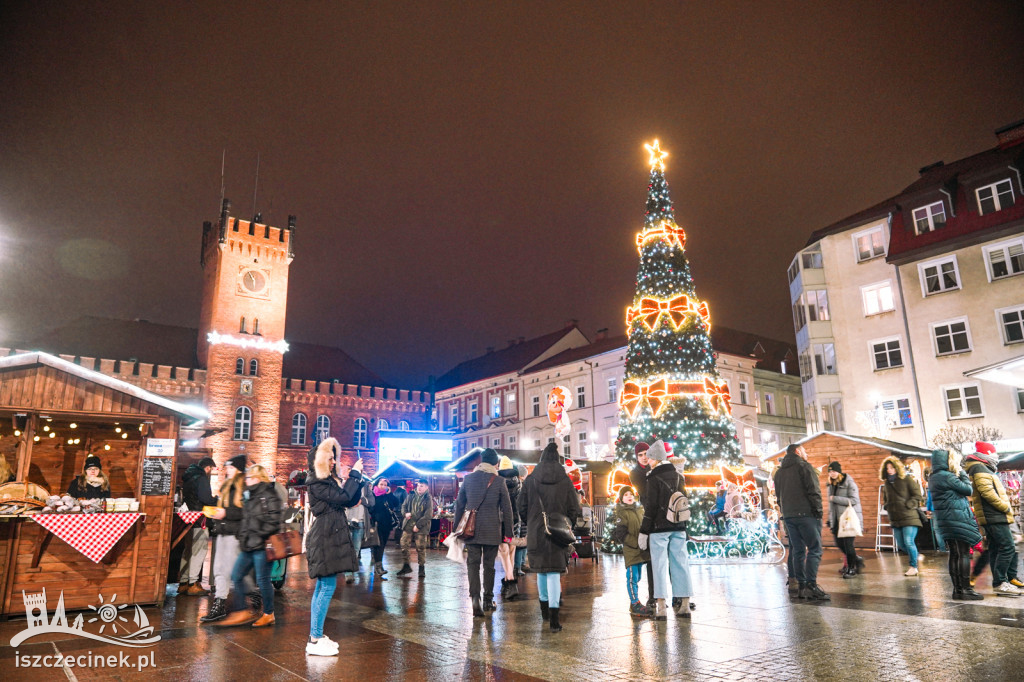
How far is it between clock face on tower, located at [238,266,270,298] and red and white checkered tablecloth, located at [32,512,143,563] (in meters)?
40.5

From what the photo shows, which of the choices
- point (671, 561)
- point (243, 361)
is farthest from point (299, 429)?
point (671, 561)

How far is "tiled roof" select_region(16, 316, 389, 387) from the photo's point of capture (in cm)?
4272

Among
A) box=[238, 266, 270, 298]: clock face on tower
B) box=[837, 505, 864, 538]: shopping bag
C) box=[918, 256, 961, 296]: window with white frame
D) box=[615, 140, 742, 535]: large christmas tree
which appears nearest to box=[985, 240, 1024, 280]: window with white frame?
box=[918, 256, 961, 296]: window with white frame

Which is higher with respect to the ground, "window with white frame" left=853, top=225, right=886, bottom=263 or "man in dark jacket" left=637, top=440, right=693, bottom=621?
"window with white frame" left=853, top=225, right=886, bottom=263

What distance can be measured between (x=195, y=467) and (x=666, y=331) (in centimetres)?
1195

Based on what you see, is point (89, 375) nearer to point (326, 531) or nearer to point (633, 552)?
point (326, 531)

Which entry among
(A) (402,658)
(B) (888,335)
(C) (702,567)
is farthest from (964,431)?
(A) (402,658)

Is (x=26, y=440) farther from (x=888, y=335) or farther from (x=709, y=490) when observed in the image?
(x=888, y=335)

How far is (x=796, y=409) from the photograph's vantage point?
47844mm

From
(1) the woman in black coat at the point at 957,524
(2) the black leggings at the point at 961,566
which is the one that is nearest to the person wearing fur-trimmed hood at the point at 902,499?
(1) the woman in black coat at the point at 957,524

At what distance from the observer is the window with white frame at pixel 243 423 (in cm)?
4331

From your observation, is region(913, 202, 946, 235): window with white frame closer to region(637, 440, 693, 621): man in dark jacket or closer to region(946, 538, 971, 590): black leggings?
region(946, 538, 971, 590): black leggings

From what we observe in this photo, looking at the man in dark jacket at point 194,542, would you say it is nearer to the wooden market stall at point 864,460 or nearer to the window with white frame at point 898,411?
the wooden market stall at point 864,460

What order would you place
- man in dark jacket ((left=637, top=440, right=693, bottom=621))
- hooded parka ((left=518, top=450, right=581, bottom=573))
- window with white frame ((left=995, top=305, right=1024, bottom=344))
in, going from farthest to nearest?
1. window with white frame ((left=995, top=305, right=1024, bottom=344))
2. man in dark jacket ((left=637, top=440, right=693, bottom=621))
3. hooded parka ((left=518, top=450, right=581, bottom=573))
